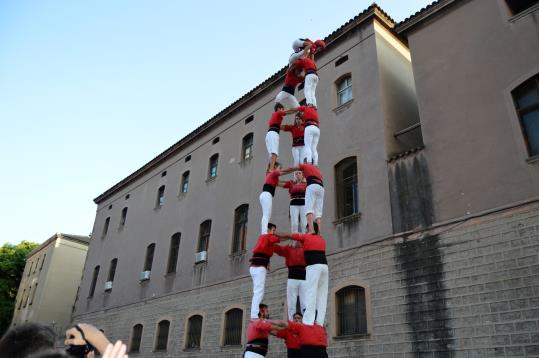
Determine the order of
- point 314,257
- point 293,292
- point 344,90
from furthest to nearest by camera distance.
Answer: point 344,90
point 293,292
point 314,257

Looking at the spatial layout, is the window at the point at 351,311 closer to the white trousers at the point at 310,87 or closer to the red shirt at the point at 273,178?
the red shirt at the point at 273,178

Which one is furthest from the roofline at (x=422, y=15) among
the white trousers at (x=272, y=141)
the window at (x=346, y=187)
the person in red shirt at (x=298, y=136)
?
the white trousers at (x=272, y=141)

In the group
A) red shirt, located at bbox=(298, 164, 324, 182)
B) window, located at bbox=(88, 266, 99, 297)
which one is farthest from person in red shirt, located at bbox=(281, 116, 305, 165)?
window, located at bbox=(88, 266, 99, 297)

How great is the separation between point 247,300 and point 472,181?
9.27 m

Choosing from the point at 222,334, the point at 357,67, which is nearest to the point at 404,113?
the point at 357,67

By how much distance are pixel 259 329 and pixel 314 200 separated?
7.45 feet

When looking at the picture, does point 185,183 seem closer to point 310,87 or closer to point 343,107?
point 343,107

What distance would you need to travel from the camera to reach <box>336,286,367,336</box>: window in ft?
39.5

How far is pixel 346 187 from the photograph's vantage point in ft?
47.3

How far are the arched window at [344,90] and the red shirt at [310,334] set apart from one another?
11385mm

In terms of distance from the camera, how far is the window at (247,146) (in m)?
20.2

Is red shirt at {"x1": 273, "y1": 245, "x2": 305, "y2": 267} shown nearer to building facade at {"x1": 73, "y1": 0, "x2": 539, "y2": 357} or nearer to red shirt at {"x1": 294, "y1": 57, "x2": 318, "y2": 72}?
red shirt at {"x1": 294, "y1": 57, "x2": 318, "y2": 72}

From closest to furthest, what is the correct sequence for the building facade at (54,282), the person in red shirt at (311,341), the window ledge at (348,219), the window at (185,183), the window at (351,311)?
the person in red shirt at (311,341) < the window at (351,311) < the window ledge at (348,219) < the window at (185,183) < the building facade at (54,282)

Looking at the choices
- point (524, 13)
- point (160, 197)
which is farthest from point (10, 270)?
point (524, 13)
